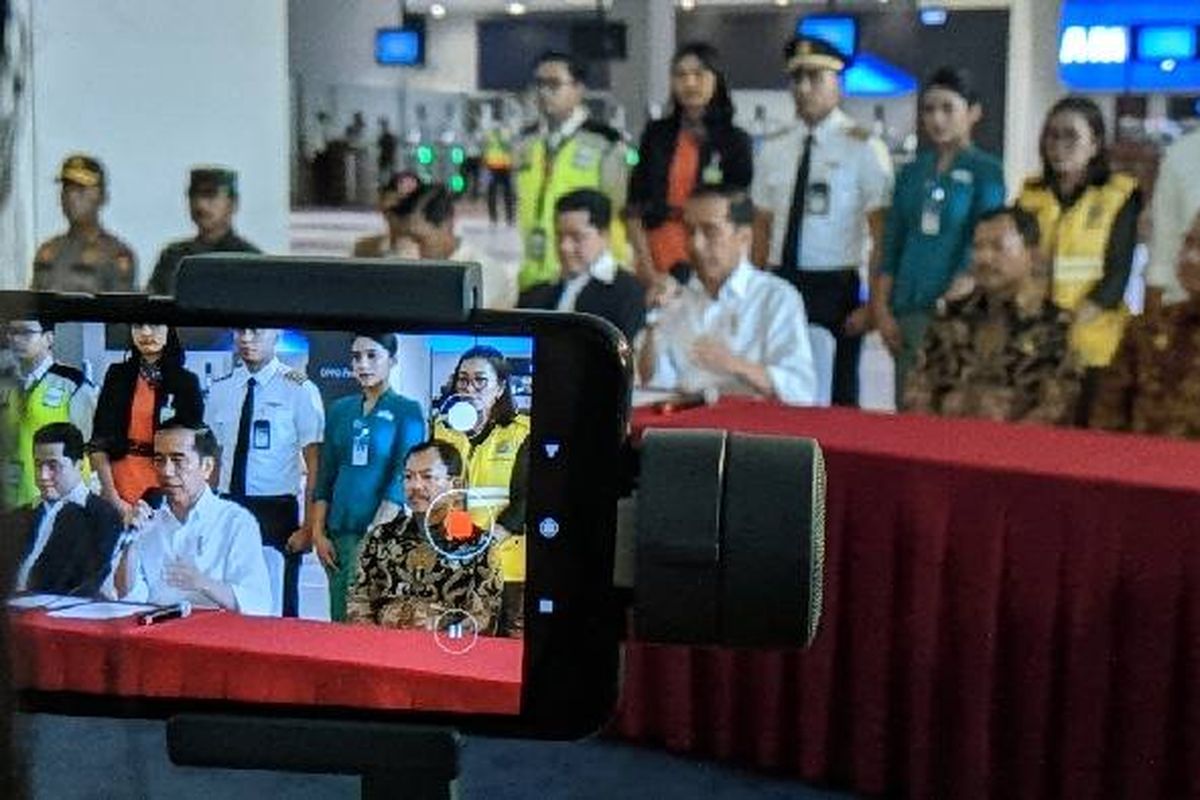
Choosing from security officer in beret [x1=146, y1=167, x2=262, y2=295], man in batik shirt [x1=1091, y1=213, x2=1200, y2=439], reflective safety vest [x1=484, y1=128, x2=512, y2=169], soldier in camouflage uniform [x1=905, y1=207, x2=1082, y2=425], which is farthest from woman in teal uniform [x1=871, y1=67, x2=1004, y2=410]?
security officer in beret [x1=146, y1=167, x2=262, y2=295]

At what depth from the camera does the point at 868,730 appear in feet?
9.44

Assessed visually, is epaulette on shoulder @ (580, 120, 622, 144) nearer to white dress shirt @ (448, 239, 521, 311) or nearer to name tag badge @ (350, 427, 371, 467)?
white dress shirt @ (448, 239, 521, 311)

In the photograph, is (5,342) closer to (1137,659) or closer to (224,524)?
(224,524)

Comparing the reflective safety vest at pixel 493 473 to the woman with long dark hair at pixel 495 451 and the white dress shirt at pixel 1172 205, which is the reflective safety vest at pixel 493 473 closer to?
the woman with long dark hair at pixel 495 451

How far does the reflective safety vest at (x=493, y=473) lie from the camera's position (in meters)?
0.75

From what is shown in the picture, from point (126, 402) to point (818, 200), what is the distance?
4.39 metres

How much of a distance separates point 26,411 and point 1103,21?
5320 millimetres

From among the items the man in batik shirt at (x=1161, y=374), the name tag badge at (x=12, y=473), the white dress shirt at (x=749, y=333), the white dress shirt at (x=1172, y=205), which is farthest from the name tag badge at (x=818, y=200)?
the name tag badge at (x=12, y=473)

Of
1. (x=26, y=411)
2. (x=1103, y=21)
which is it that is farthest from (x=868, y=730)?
(x=1103, y=21)

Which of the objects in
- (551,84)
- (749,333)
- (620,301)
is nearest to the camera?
(749,333)

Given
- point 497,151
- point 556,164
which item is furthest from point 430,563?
point 497,151

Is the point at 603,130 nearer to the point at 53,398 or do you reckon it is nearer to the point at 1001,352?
the point at 1001,352

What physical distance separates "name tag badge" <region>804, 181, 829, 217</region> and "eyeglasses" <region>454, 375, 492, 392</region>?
434 centimetres

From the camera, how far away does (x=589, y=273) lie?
476 centimetres
